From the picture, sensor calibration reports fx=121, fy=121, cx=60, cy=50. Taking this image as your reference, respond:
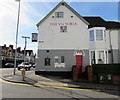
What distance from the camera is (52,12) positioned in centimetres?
1777

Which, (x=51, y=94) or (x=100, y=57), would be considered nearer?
(x=51, y=94)

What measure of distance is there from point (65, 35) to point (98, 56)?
5551 mm

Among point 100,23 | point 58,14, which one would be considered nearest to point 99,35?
point 100,23

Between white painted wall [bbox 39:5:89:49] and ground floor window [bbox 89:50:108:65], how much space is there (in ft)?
4.65

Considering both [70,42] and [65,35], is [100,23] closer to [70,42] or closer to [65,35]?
[70,42]

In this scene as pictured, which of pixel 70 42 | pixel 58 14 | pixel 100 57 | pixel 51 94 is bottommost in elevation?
pixel 51 94

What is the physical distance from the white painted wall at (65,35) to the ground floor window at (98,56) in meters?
1.42

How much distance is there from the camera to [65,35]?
17.4 m

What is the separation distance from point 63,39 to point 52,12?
4336mm

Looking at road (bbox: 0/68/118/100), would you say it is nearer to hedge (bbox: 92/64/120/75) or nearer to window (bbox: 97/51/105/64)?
hedge (bbox: 92/64/120/75)

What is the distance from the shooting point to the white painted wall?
1714 cm

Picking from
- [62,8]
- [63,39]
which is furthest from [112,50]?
[62,8]

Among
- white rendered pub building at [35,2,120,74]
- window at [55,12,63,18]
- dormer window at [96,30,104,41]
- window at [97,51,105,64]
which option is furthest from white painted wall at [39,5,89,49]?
window at [97,51,105,64]

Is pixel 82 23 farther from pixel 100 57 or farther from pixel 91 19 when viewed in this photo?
pixel 100 57
